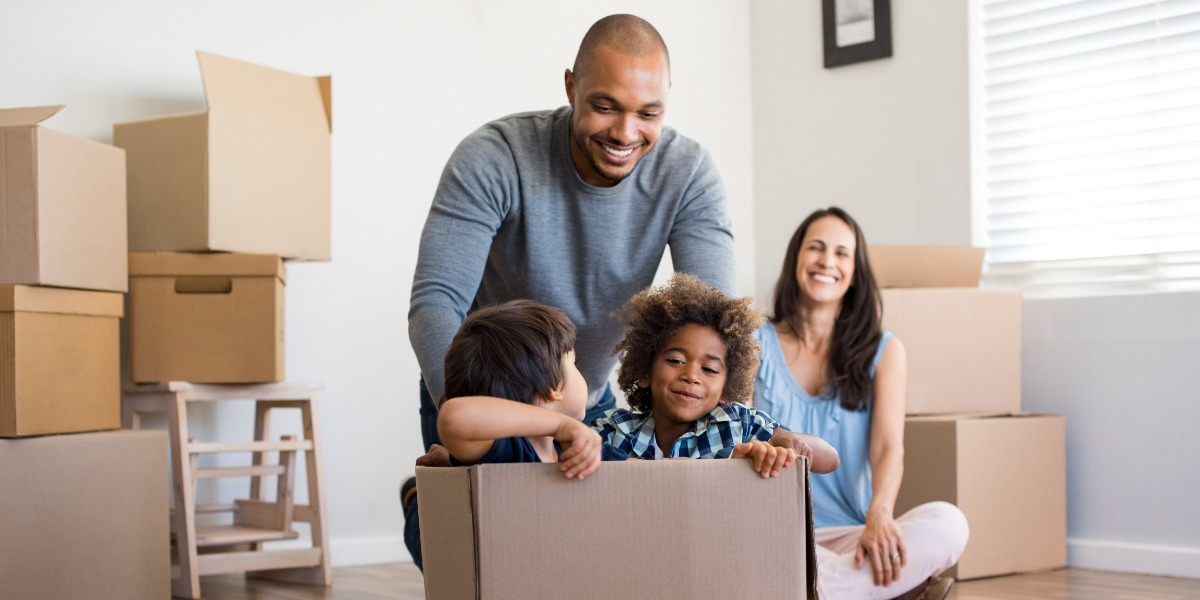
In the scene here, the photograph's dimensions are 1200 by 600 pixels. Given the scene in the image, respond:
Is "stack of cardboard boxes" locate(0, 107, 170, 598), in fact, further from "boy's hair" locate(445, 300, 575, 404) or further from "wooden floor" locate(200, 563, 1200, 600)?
"boy's hair" locate(445, 300, 575, 404)

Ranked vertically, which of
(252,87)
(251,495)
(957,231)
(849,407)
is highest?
(252,87)

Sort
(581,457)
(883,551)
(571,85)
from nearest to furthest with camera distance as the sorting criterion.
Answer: (581,457) < (571,85) < (883,551)

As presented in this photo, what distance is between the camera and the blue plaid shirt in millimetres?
1488

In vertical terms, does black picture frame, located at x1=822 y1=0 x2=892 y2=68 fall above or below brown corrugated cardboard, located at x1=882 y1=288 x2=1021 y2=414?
above

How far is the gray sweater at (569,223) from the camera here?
5.50 ft

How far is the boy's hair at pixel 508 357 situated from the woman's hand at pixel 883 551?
958 mm

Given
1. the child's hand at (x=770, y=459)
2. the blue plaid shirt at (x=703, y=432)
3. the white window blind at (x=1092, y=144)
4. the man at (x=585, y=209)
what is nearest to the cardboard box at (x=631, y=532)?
the child's hand at (x=770, y=459)

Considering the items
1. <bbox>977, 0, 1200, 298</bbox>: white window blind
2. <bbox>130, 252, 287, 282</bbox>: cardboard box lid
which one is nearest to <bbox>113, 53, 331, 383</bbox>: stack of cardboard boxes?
<bbox>130, 252, 287, 282</bbox>: cardboard box lid

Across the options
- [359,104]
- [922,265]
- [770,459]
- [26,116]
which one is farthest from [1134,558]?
[26,116]

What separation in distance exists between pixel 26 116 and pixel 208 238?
19.8 inches

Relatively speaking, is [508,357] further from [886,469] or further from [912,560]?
[886,469]

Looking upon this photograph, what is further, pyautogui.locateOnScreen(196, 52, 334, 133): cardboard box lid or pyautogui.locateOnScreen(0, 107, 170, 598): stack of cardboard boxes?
pyautogui.locateOnScreen(196, 52, 334, 133): cardboard box lid

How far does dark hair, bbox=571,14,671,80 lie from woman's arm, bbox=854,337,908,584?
3.18 ft

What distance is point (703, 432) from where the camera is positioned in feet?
4.98
